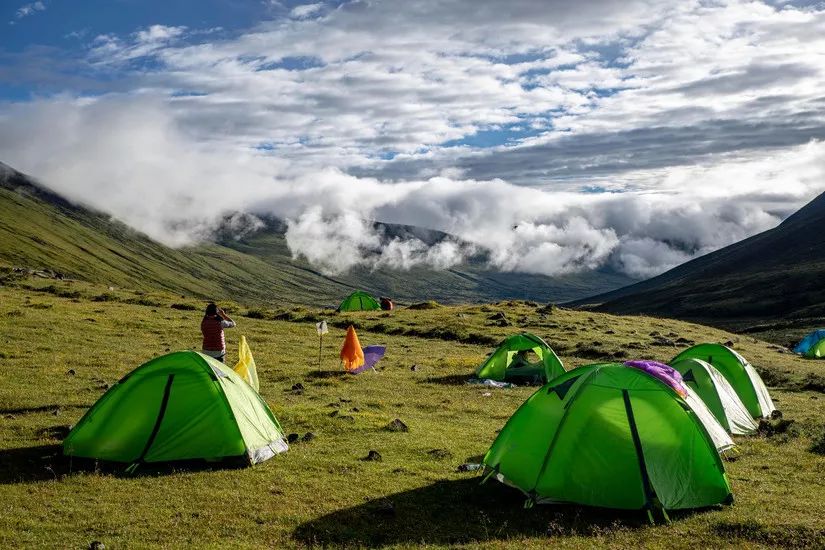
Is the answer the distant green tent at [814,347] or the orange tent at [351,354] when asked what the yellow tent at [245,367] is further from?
the distant green tent at [814,347]

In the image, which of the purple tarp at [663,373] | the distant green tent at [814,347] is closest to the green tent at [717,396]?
the purple tarp at [663,373]

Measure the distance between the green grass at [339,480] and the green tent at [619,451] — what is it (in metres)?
0.46

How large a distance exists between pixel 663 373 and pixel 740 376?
12.5 m

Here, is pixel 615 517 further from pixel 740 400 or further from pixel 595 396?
pixel 740 400

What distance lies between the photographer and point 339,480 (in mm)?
17016

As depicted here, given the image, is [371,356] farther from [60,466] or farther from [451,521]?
[451,521]

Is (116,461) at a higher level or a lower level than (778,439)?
higher

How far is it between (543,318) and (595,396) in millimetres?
49320

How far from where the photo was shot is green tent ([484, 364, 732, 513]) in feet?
49.9

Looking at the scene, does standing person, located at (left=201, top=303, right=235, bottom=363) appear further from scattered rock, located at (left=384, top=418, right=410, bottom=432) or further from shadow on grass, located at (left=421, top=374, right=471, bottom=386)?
shadow on grass, located at (left=421, top=374, right=471, bottom=386)

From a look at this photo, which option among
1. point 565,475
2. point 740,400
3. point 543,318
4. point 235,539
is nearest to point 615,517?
point 565,475

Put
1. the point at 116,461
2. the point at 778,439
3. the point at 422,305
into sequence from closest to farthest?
the point at 116,461
the point at 778,439
the point at 422,305

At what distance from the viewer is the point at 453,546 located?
42.5ft

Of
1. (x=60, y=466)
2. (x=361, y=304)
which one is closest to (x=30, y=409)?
(x=60, y=466)
